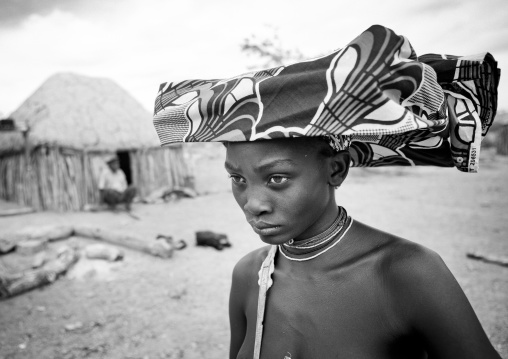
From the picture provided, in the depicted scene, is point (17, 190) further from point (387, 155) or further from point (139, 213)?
point (387, 155)

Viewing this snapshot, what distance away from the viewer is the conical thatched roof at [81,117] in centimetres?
968

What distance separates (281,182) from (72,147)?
10316mm

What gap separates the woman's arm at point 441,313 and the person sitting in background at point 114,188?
9.17 metres

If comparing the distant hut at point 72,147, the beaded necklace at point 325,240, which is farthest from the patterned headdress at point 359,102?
the distant hut at point 72,147

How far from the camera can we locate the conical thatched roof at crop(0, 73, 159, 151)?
968cm

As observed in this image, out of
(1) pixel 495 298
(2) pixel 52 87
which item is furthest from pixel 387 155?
(2) pixel 52 87

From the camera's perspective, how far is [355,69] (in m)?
0.73

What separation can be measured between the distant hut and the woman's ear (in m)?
10.1

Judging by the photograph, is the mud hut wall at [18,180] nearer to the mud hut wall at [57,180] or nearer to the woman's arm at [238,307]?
the mud hut wall at [57,180]

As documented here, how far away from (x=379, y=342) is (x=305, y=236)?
41 cm

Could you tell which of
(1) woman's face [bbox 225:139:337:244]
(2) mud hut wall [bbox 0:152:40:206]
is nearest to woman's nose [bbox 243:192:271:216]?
(1) woman's face [bbox 225:139:337:244]

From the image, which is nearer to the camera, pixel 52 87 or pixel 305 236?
pixel 305 236

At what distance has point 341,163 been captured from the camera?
1.06 metres

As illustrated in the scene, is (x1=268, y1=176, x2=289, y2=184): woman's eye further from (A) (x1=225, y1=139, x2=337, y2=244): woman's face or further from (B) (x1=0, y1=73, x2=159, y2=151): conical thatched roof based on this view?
(B) (x1=0, y1=73, x2=159, y2=151): conical thatched roof
